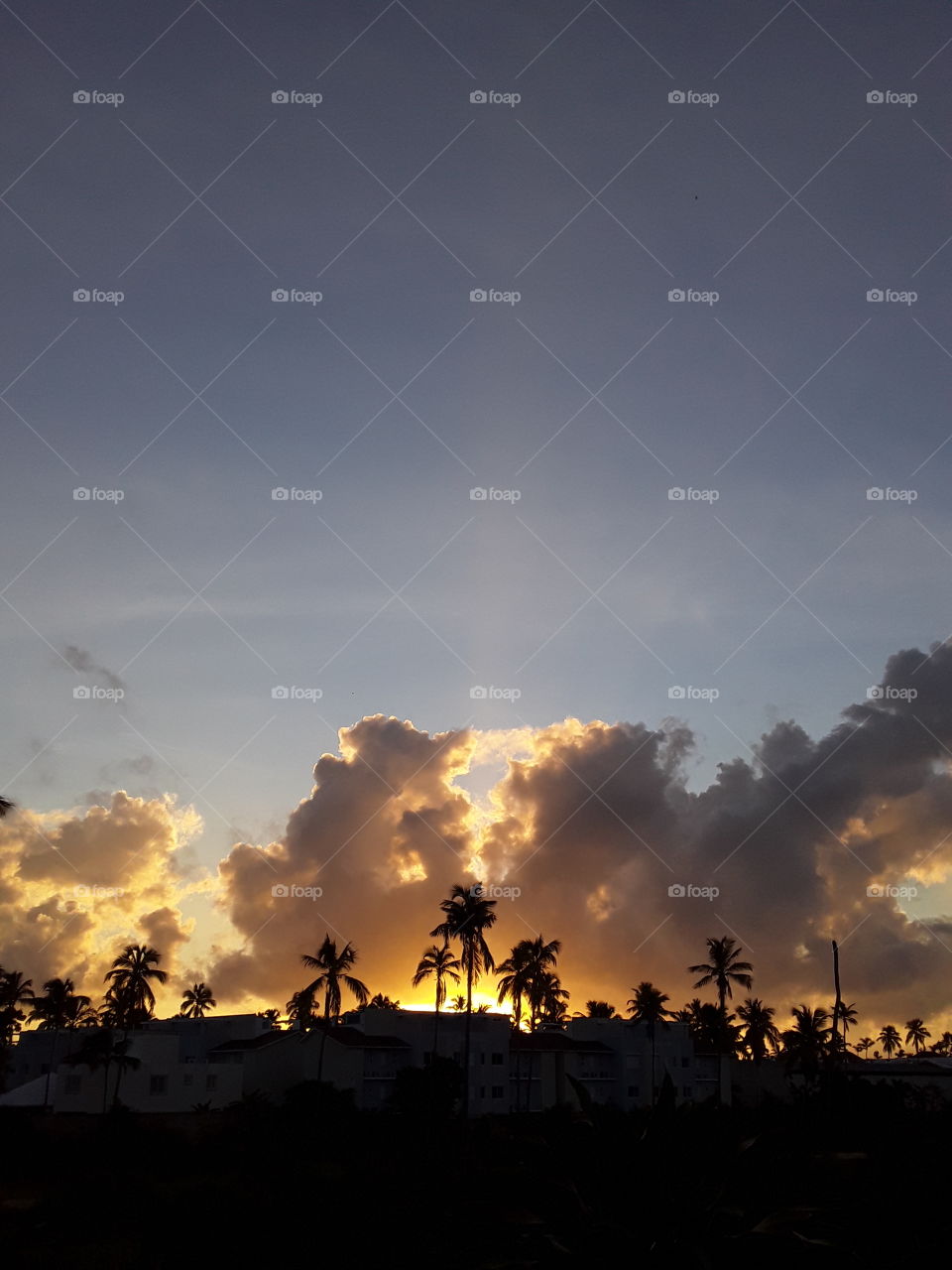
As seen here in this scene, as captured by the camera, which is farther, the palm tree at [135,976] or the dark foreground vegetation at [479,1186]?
the palm tree at [135,976]

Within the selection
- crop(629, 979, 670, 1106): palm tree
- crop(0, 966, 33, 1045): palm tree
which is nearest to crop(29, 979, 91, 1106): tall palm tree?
crop(0, 966, 33, 1045): palm tree

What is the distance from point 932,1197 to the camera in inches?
1063

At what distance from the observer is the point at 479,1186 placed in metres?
44.9

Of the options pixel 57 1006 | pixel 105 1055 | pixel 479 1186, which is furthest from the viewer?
pixel 57 1006

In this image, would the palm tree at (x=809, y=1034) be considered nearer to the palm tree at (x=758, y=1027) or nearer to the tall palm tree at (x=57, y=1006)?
the palm tree at (x=758, y=1027)

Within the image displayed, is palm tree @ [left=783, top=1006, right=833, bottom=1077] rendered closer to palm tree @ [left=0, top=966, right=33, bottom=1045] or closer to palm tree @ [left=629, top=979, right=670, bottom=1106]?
palm tree @ [left=629, top=979, right=670, bottom=1106]

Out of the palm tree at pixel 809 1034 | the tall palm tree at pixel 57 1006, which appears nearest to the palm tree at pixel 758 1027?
the palm tree at pixel 809 1034

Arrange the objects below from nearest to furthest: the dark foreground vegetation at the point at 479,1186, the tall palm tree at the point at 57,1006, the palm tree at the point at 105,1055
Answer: the dark foreground vegetation at the point at 479,1186, the palm tree at the point at 105,1055, the tall palm tree at the point at 57,1006

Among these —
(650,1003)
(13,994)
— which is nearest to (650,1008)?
(650,1003)

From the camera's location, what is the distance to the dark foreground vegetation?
12812 millimetres

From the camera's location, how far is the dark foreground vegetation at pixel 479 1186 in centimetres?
1281

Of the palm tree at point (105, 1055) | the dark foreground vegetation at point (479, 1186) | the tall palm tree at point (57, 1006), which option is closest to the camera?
the dark foreground vegetation at point (479, 1186)

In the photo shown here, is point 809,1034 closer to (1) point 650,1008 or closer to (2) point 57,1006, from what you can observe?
(1) point 650,1008

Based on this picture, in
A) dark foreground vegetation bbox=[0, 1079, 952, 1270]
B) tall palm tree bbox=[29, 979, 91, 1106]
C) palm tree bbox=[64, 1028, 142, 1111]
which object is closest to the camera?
dark foreground vegetation bbox=[0, 1079, 952, 1270]
